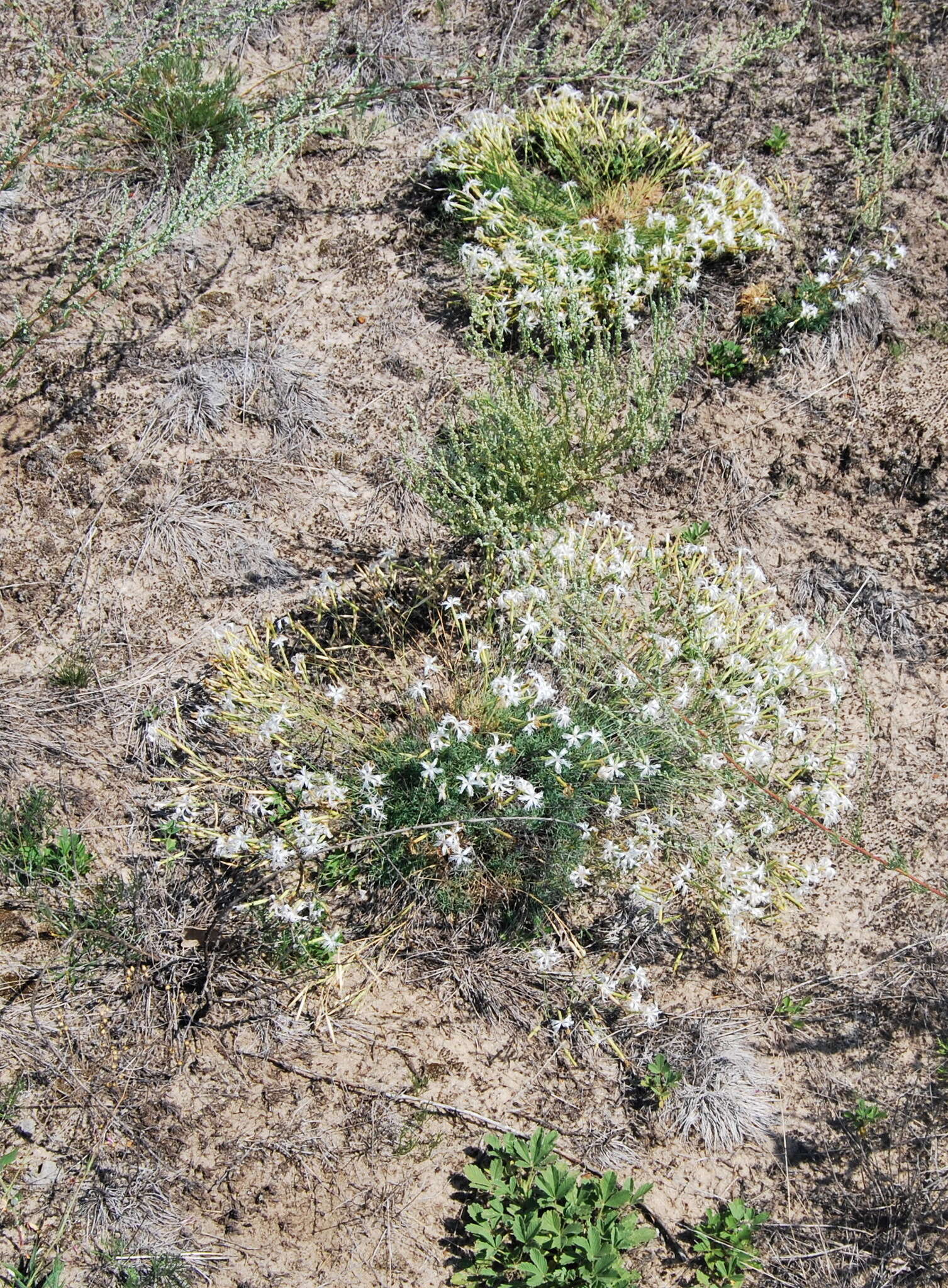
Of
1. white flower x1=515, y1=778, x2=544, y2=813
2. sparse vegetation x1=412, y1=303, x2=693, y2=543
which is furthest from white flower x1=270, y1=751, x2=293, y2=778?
sparse vegetation x1=412, y1=303, x2=693, y2=543

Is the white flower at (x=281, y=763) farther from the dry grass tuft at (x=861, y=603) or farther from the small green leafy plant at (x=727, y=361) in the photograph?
the small green leafy plant at (x=727, y=361)

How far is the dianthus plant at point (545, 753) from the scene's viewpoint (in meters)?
3.04

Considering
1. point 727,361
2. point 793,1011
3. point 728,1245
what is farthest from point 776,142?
point 728,1245

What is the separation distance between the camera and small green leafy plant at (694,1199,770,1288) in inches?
107

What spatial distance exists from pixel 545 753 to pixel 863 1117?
4.81 feet

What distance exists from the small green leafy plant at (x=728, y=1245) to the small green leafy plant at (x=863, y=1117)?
15.0 inches

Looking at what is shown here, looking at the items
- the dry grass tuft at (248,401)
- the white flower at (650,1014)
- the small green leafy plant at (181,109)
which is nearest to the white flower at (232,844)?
the white flower at (650,1014)

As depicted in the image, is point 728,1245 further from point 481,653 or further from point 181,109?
point 181,109

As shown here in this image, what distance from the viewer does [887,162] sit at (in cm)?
416

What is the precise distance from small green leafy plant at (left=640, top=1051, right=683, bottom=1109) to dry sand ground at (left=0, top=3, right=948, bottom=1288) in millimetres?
94

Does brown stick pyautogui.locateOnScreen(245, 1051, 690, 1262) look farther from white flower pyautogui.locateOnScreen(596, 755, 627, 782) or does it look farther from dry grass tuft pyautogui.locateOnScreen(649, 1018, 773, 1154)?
white flower pyautogui.locateOnScreen(596, 755, 627, 782)

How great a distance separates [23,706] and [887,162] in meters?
4.19

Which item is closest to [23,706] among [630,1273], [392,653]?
[392,653]

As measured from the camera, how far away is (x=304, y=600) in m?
3.64
